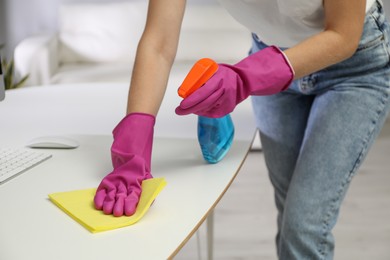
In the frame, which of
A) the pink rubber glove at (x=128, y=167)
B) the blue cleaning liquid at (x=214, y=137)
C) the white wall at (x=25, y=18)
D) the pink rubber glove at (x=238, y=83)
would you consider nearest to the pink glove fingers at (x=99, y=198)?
the pink rubber glove at (x=128, y=167)

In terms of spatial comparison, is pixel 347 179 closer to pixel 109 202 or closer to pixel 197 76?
pixel 197 76

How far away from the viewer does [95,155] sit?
1329mm

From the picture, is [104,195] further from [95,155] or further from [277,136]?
[277,136]

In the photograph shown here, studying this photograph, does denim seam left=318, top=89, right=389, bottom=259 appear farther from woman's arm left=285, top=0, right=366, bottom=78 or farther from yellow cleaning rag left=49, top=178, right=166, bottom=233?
yellow cleaning rag left=49, top=178, right=166, bottom=233

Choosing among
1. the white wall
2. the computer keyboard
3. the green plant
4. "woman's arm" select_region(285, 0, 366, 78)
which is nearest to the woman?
"woman's arm" select_region(285, 0, 366, 78)

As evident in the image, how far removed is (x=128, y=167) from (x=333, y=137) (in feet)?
1.41

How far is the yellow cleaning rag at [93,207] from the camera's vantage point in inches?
38.0

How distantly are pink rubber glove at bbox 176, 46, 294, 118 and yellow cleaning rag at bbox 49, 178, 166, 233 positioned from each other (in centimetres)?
14

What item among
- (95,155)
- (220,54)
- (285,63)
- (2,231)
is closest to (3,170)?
(95,155)

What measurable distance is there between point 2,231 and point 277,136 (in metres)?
0.75

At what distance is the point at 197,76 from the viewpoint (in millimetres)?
1083

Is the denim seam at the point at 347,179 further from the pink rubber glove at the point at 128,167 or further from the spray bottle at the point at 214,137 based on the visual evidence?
the pink rubber glove at the point at 128,167

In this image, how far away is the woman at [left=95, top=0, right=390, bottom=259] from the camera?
1148 millimetres

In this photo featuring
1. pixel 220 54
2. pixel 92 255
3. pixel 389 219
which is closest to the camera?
pixel 92 255
